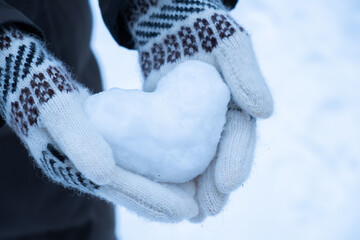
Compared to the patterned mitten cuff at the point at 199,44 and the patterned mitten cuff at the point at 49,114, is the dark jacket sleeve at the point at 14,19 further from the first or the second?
the patterned mitten cuff at the point at 199,44

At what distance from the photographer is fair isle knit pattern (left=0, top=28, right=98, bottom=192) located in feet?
2.11

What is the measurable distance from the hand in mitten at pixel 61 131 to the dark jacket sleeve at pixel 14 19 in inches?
0.4

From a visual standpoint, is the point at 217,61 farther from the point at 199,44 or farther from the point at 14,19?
the point at 14,19

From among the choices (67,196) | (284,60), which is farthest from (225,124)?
(284,60)

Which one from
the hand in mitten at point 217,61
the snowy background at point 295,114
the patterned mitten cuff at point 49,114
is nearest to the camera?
the patterned mitten cuff at point 49,114

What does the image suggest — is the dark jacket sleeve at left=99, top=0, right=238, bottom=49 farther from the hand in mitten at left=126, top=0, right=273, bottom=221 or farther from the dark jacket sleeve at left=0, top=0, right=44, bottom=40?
the dark jacket sleeve at left=0, top=0, right=44, bottom=40

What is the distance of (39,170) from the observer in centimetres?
89

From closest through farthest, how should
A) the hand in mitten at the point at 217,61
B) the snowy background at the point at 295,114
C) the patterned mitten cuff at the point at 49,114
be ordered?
the patterned mitten cuff at the point at 49,114
the hand in mitten at the point at 217,61
the snowy background at the point at 295,114

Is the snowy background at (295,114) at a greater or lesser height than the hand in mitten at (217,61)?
lesser

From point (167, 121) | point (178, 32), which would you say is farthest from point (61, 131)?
point (178, 32)

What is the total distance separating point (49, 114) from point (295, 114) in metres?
1.11

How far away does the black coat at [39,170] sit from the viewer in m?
0.83

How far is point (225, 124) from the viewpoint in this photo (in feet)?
2.58

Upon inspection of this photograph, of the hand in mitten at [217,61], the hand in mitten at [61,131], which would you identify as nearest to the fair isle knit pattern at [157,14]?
the hand in mitten at [217,61]
